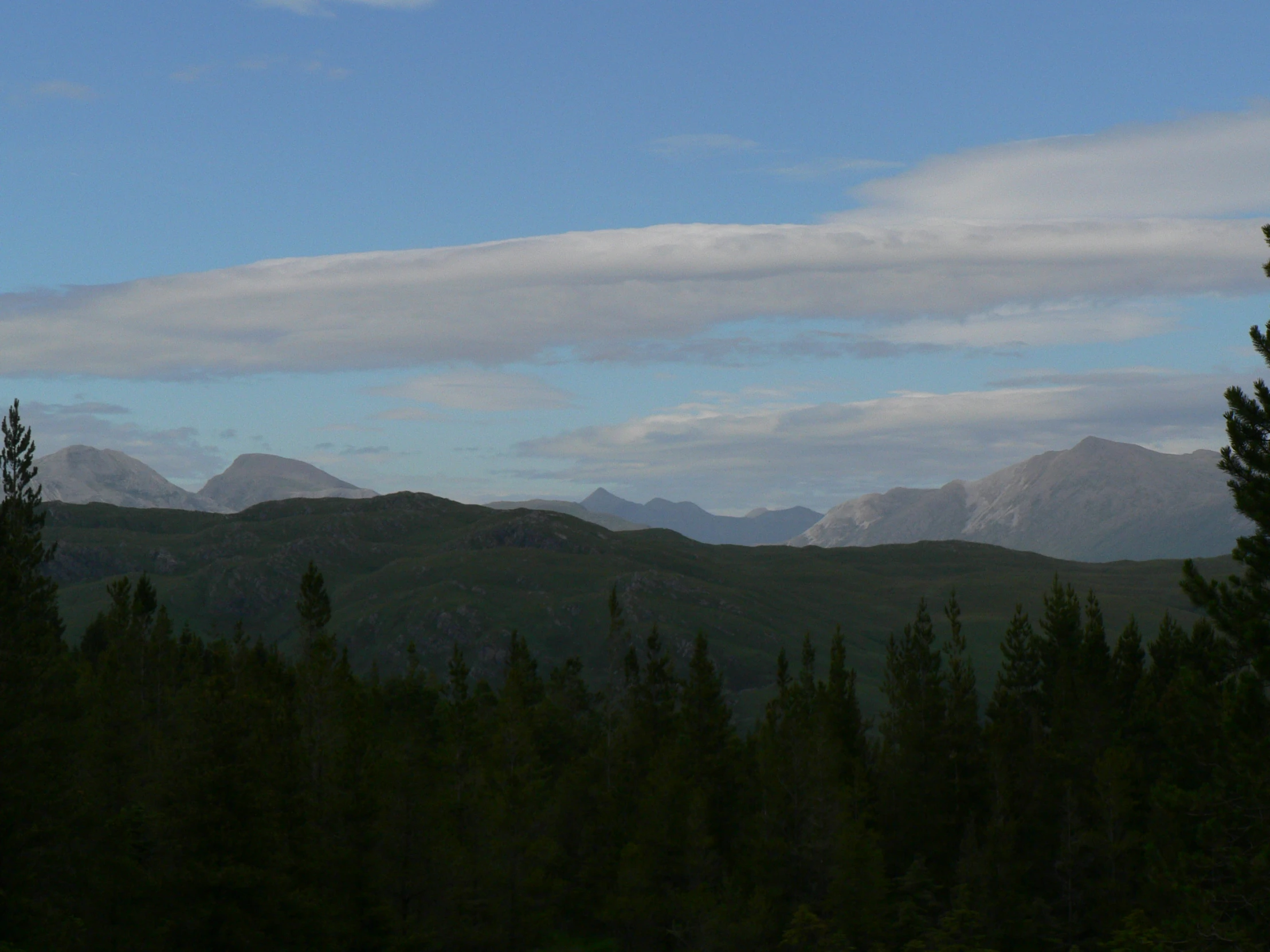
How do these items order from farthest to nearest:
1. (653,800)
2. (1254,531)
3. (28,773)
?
(653,800), (28,773), (1254,531)

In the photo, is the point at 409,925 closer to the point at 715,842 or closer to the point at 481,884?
the point at 481,884

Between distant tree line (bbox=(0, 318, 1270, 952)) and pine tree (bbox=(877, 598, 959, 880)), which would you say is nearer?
distant tree line (bbox=(0, 318, 1270, 952))

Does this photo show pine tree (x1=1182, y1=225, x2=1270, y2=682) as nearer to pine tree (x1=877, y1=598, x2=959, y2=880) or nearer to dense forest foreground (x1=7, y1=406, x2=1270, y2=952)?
dense forest foreground (x1=7, y1=406, x2=1270, y2=952)

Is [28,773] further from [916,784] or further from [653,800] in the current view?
[916,784]

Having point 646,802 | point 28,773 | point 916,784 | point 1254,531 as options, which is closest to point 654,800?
point 646,802

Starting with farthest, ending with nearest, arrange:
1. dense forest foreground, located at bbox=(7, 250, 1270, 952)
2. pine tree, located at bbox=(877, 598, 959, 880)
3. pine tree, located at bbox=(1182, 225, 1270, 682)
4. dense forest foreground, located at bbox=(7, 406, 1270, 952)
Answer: pine tree, located at bbox=(877, 598, 959, 880)
dense forest foreground, located at bbox=(7, 406, 1270, 952)
dense forest foreground, located at bbox=(7, 250, 1270, 952)
pine tree, located at bbox=(1182, 225, 1270, 682)

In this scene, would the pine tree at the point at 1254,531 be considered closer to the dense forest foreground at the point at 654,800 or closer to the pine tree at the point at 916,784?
the dense forest foreground at the point at 654,800

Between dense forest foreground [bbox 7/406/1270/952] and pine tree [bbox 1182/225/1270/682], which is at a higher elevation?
pine tree [bbox 1182/225/1270/682]

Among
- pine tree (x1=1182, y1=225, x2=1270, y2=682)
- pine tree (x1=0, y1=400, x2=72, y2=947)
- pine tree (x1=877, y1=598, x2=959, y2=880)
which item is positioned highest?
pine tree (x1=1182, y1=225, x2=1270, y2=682)

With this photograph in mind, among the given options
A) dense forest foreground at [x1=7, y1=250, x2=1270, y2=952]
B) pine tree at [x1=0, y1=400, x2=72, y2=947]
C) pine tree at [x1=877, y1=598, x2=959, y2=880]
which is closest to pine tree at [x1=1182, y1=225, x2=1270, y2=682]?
dense forest foreground at [x1=7, y1=250, x2=1270, y2=952]

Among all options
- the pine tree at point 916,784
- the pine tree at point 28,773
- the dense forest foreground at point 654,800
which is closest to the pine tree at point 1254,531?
the dense forest foreground at point 654,800

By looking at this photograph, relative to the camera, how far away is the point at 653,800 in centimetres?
9300

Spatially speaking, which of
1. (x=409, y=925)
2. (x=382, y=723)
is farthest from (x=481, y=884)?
(x=382, y=723)

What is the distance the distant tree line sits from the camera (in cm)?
5497
